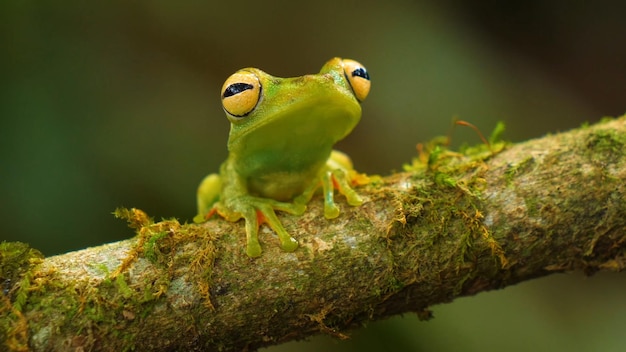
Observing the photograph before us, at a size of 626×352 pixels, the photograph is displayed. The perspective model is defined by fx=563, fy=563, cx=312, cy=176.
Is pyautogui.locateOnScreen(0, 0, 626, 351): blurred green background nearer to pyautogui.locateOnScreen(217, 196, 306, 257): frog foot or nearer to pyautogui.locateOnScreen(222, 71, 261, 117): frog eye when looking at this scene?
pyautogui.locateOnScreen(217, 196, 306, 257): frog foot

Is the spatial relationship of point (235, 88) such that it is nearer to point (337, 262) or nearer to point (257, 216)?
point (257, 216)

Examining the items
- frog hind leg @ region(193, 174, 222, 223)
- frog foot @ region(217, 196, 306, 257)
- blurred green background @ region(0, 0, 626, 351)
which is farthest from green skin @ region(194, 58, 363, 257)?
blurred green background @ region(0, 0, 626, 351)

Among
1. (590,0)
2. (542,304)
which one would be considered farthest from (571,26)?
(542,304)

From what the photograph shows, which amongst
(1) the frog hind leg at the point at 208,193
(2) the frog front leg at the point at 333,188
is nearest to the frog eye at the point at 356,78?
(2) the frog front leg at the point at 333,188

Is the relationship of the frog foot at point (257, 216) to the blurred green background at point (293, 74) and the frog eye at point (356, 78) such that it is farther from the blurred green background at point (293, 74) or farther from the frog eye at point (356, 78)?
the blurred green background at point (293, 74)

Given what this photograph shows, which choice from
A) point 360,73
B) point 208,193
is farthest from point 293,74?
point 360,73

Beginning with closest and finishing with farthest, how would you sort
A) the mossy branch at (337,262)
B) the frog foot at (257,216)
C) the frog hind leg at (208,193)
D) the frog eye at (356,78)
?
the mossy branch at (337,262)
the frog foot at (257,216)
the frog eye at (356,78)
the frog hind leg at (208,193)
